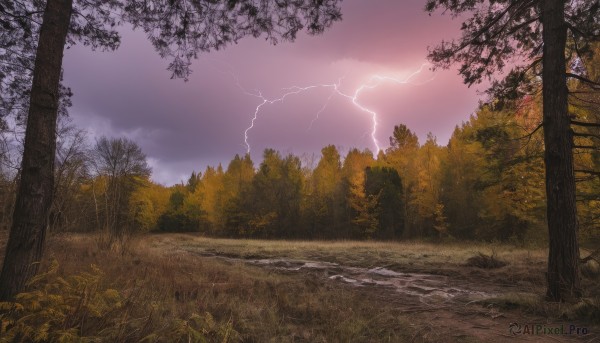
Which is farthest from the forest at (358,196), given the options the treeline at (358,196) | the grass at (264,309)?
the grass at (264,309)

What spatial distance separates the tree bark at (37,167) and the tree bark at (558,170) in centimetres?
748

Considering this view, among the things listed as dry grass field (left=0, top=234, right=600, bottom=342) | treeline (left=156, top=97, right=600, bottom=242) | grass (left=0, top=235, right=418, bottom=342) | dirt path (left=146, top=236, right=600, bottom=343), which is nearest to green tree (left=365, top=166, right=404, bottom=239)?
treeline (left=156, top=97, right=600, bottom=242)

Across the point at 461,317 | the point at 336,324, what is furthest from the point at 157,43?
the point at 461,317

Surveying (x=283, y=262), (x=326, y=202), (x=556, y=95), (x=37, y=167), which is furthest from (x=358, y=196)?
(x=37, y=167)

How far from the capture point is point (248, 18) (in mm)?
5223

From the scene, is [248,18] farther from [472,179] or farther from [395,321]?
[472,179]

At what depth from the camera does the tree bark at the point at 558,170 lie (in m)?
5.84

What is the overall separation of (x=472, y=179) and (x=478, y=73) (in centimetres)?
2187

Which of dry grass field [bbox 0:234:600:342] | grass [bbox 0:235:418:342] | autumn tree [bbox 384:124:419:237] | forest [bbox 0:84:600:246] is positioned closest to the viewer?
dry grass field [bbox 0:234:600:342]

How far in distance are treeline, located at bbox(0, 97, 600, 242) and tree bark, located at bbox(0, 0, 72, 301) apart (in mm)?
7183

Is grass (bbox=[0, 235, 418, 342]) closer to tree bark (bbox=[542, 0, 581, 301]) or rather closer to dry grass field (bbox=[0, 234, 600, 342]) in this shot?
dry grass field (bbox=[0, 234, 600, 342])

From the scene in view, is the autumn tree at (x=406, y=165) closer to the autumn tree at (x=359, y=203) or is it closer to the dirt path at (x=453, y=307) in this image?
the autumn tree at (x=359, y=203)

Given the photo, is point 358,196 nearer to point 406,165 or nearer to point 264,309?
point 406,165

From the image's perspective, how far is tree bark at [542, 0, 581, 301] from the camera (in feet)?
19.2
